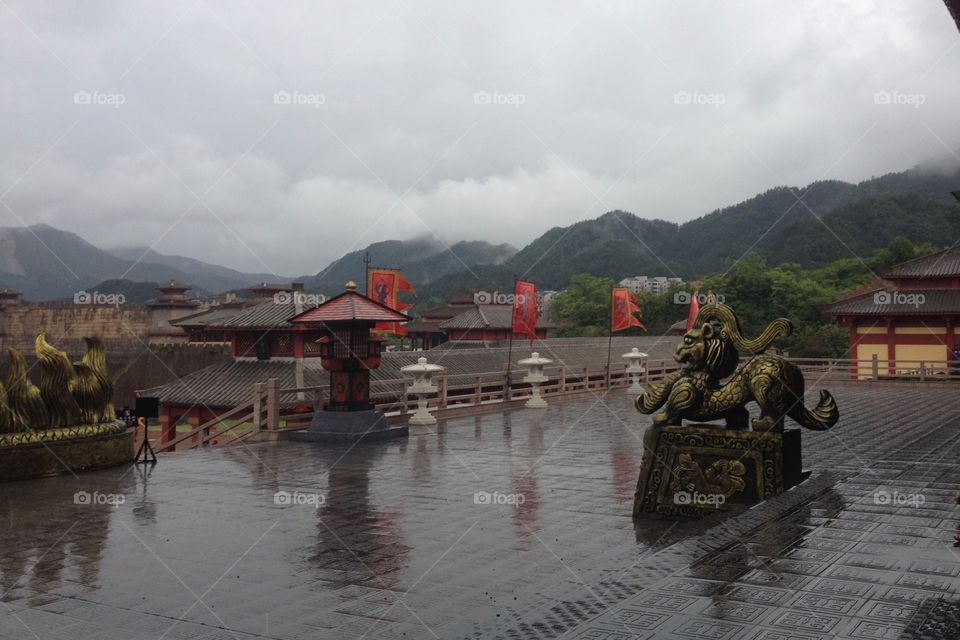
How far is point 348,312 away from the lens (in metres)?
14.1

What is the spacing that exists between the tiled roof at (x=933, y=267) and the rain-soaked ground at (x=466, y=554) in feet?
88.0

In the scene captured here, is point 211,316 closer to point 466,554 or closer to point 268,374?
point 268,374

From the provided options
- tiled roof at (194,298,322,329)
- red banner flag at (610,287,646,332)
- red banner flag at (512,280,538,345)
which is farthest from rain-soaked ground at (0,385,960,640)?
tiled roof at (194,298,322,329)

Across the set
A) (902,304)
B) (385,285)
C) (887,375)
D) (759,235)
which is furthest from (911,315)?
(759,235)

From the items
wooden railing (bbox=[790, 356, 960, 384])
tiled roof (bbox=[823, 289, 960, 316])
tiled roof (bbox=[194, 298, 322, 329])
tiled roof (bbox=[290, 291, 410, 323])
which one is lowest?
wooden railing (bbox=[790, 356, 960, 384])

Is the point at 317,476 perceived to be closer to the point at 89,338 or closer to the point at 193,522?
the point at 193,522

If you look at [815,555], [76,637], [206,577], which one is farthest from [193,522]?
[815,555]

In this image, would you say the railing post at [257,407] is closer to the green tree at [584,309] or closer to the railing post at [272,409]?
the railing post at [272,409]

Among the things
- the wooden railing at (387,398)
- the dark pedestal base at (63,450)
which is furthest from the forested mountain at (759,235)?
the dark pedestal base at (63,450)

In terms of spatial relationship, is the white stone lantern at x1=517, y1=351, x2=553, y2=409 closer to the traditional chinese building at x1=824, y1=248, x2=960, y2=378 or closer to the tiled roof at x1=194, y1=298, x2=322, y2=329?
the tiled roof at x1=194, y1=298, x2=322, y2=329

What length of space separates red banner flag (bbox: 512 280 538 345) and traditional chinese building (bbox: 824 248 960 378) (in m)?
18.3

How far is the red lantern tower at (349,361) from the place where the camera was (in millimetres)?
13977

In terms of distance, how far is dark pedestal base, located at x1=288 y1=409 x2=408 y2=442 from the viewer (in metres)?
13.8

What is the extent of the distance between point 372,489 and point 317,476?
1213mm
